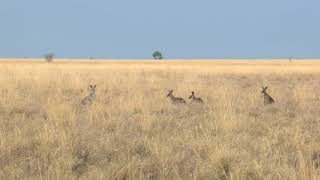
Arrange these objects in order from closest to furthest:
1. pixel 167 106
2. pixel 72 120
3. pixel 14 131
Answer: pixel 14 131, pixel 72 120, pixel 167 106

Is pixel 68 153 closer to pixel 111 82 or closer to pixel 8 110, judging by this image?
pixel 8 110

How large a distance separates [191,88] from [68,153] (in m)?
12.2

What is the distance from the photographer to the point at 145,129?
32.4 feet

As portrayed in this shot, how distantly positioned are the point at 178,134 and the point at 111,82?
12522mm

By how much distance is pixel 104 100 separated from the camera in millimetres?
15047

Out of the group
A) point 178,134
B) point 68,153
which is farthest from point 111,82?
point 68,153

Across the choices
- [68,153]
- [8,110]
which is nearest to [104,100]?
[8,110]

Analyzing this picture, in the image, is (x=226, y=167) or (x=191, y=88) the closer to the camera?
(x=226, y=167)

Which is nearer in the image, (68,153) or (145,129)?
(68,153)

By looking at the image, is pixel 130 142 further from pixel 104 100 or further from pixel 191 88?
pixel 191 88

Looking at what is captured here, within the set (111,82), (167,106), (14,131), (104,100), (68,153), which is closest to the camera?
(68,153)
